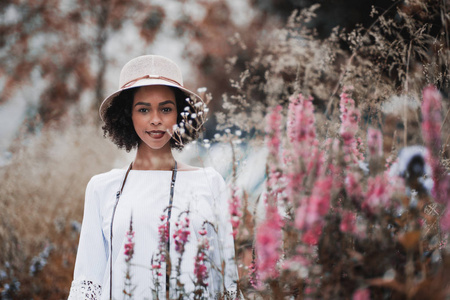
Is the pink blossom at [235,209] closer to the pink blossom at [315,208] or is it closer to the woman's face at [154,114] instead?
the pink blossom at [315,208]

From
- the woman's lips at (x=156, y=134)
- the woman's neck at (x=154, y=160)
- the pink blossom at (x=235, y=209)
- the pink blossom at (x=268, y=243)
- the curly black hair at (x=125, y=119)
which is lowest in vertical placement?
the pink blossom at (x=268, y=243)

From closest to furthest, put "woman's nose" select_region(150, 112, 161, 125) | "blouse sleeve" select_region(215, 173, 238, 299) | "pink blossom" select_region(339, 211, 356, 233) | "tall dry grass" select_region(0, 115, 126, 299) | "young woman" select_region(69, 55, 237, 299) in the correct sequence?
1. "pink blossom" select_region(339, 211, 356, 233)
2. "blouse sleeve" select_region(215, 173, 238, 299)
3. "young woman" select_region(69, 55, 237, 299)
4. "woman's nose" select_region(150, 112, 161, 125)
5. "tall dry grass" select_region(0, 115, 126, 299)

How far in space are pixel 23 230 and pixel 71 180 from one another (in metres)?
0.67

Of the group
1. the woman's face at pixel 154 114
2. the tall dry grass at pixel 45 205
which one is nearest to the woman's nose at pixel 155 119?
the woman's face at pixel 154 114

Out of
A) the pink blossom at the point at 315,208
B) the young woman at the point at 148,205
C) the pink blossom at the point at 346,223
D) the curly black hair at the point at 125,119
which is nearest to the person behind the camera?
the pink blossom at the point at 315,208

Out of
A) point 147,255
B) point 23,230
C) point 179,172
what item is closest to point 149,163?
point 179,172

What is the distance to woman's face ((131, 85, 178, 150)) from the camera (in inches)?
66.0

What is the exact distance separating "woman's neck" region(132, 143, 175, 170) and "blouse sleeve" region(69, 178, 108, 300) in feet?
0.80

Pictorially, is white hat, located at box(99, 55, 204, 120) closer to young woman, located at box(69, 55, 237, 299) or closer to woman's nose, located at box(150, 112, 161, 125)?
young woman, located at box(69, 55, 237, 299)

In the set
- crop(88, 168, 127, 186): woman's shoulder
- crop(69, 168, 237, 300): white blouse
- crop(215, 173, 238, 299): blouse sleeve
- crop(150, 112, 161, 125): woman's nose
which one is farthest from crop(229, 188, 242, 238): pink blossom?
crop(88, 168, 127, 186): woman's shoulder

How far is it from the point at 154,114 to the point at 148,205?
1.30ft

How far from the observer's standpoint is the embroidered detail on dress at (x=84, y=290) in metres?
1.52

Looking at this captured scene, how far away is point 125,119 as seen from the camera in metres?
2.03

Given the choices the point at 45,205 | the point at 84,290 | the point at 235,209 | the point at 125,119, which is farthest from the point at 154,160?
the point at 45,205
